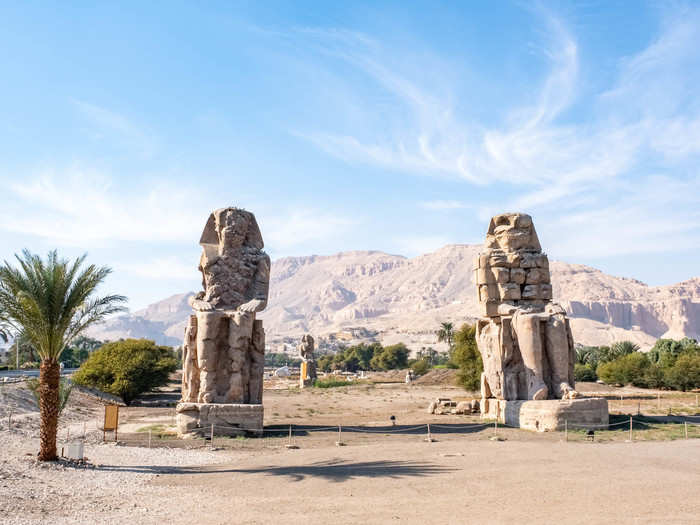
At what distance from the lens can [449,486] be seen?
718 centimetres

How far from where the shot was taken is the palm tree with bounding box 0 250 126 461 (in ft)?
28.4

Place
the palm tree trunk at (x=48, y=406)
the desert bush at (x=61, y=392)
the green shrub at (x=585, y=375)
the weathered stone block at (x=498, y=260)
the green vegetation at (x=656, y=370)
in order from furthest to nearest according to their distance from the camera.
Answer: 1. the green shrub at (x=585, y=375)
2. the green vegetation at (x=656, y=370)
3. the weathered stone block at (x=498, y=260)
4. the desert bush at (x=61, y=392)
5. the palm tree trunk at (x=48, y=406)

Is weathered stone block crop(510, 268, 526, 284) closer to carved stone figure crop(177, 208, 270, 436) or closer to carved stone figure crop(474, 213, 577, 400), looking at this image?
carved stone figure crop(474, 213, 577, 400)

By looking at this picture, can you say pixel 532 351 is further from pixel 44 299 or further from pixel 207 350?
pixel 44 299

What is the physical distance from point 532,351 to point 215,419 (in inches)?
267

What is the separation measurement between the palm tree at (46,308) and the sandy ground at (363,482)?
3.24 feet

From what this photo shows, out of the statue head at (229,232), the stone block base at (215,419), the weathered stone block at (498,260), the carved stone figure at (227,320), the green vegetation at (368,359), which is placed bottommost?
the green vegetation at (368,359)

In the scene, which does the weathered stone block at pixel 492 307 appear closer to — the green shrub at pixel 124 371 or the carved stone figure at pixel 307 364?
the green shrub at pixel 124 371

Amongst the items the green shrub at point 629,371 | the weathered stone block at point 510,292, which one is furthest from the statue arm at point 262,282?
the green shrub at point 629,371

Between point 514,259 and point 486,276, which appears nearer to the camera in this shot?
point 514,259

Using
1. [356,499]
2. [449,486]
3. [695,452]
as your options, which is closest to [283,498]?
[356,499]

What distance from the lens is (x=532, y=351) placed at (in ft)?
41.9

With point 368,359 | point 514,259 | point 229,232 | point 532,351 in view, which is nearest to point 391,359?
point 368,359

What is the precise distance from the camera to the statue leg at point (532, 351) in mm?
12742
